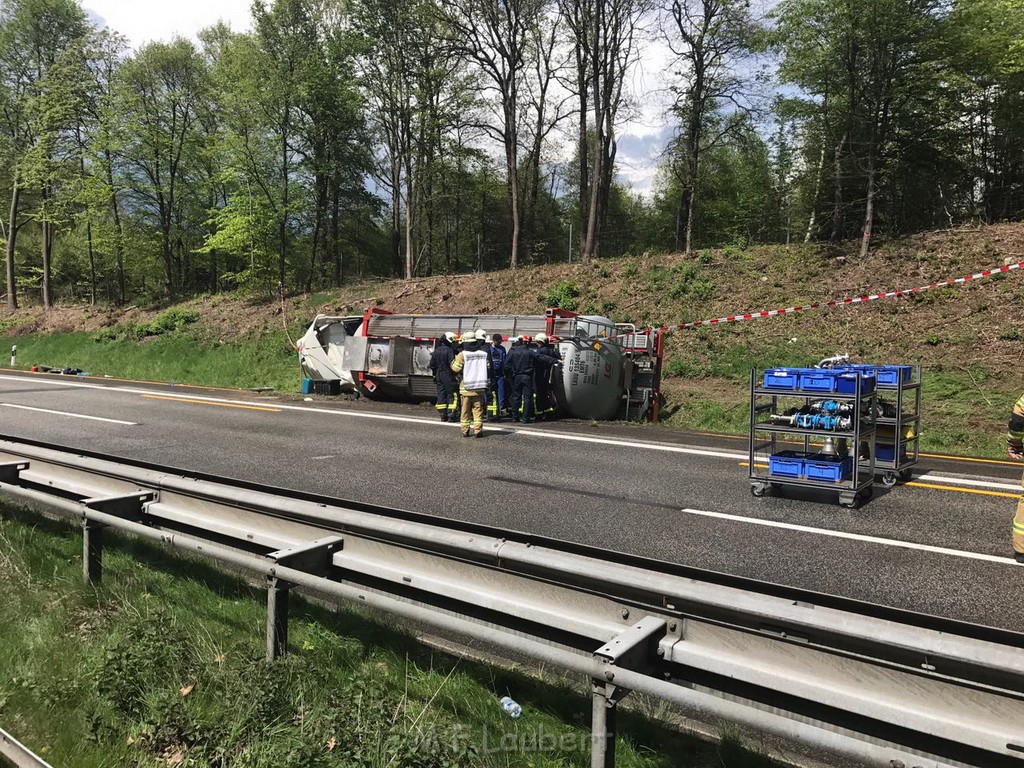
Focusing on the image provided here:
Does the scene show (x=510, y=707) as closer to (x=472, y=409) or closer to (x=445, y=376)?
(x=472, y=409)

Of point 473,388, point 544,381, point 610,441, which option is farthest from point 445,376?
point 610,441

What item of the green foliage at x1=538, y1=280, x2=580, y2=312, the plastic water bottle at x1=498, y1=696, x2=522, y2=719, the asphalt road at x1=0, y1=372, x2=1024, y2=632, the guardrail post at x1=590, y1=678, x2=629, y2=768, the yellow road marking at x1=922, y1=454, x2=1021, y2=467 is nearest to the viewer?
the guardrail post at x1=590, y1=678, x2=629, y2=768

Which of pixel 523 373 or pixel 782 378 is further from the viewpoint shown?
pixel 523 373

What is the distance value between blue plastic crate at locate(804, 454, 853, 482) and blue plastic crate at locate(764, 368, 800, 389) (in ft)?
2.72

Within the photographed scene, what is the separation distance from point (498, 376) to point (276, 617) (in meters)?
10.6

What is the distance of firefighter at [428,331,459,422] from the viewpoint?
45.7 ft

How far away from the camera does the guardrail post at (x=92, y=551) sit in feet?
14.3

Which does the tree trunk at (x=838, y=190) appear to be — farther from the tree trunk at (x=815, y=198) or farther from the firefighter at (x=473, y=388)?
the firefighter at (x=473, y=388)

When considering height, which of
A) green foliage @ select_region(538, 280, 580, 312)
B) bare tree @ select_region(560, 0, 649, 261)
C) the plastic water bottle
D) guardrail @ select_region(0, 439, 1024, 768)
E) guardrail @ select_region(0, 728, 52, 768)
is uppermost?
bare tree @ select_region(560, 0, 649, 261)

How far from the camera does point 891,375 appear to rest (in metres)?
7.94

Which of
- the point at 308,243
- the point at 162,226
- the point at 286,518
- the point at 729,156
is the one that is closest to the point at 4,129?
the point at 162,226

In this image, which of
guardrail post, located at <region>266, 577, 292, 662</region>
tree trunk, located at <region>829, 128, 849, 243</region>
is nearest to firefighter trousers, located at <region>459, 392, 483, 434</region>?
guardrail post, located at <region>266, 577, 292, 662</region>

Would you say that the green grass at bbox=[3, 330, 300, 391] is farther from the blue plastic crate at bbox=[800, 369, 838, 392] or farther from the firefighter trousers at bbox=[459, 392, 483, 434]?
the blue plastic crate at bbox=[800, 369, 838, 392]

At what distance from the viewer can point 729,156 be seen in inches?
1649
